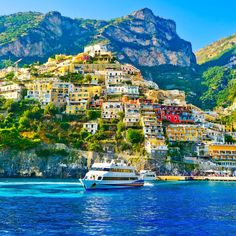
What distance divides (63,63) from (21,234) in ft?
457

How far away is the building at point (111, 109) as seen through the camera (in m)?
132

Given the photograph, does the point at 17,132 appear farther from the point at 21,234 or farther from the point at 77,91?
the point at 21,234

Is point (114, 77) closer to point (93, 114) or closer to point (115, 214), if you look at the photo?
point (93, 114)

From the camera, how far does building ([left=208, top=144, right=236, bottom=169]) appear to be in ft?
413

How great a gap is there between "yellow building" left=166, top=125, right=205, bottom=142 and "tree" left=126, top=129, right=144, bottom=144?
9800 millimetres

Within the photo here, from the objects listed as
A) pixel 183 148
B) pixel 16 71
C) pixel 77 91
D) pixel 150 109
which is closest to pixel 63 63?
pixel 16 71

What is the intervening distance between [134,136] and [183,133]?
16.0 m

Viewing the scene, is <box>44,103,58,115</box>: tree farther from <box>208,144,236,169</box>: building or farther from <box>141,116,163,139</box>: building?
<box>208,144,236,169</box>: building

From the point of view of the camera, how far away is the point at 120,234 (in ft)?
128

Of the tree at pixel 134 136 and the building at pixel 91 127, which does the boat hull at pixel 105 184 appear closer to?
the tree at pixel 134 136

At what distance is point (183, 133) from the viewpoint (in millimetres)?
129125

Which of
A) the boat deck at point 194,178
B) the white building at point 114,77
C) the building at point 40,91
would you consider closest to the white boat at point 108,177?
the boat deck at point 194,178

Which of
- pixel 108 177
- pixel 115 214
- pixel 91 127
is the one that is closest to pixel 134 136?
pixel 91 127

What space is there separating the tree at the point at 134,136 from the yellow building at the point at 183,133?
9.80 meters
